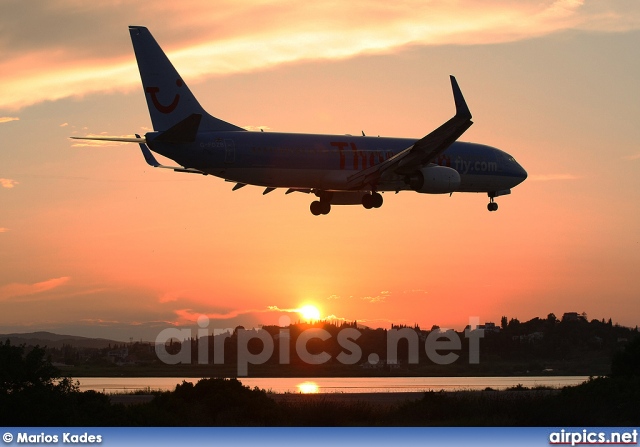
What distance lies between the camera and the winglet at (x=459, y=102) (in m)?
47.5

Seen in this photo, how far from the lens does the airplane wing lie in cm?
4859

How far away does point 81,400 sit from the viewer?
1446 inches

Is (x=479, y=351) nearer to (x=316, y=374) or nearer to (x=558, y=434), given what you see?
(x=316, y=374)

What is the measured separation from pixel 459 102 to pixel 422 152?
14.1 ft

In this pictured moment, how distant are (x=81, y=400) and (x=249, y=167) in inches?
626

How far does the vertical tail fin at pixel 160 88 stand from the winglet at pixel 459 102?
435 inches

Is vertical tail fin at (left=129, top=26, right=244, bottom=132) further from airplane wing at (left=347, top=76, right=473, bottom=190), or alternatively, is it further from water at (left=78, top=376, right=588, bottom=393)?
water at (left=78, top=376, right=588, bottom=393)

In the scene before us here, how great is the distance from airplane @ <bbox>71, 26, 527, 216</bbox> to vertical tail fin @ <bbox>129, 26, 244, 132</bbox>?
0.15ft

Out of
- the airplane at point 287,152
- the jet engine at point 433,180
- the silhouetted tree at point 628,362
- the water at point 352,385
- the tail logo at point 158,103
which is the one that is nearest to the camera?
the airplane at point 287,152

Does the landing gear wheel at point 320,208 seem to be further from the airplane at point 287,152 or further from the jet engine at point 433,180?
the jet engine at point 433,180

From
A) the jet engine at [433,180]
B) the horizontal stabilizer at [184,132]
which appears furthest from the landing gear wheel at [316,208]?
the horizontal stabilizer at [184,132]

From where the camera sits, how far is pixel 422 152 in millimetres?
51750

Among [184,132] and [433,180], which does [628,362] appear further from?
[184,132]

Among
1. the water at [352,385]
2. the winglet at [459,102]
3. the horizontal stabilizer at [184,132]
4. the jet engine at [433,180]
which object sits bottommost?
the water at [352,385]
